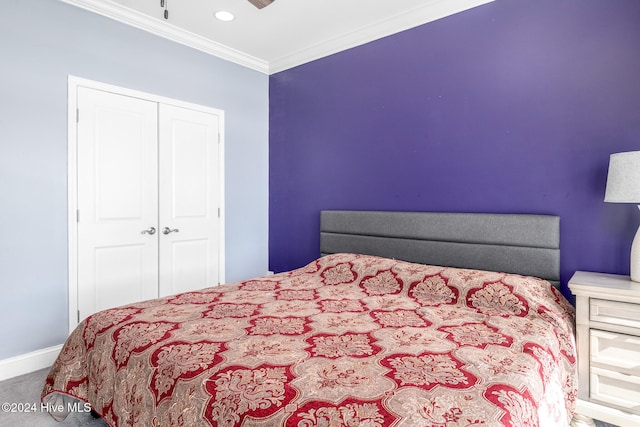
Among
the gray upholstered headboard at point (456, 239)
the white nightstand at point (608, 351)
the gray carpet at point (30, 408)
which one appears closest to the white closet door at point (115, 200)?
the gray carpet at point (30, 408)

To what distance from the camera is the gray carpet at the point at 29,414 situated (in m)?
1.95

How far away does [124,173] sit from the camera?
3.03 metres

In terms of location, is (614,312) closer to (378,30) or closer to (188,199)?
(378,30)

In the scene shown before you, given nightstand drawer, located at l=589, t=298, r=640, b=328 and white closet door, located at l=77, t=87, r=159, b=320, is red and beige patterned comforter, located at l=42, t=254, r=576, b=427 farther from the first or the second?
white closet door, located at l=77, t=87, r=159, b=320

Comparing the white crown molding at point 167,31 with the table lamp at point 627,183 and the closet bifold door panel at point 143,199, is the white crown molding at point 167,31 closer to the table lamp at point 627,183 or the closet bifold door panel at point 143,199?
the closet bifold door panel at point 143,199

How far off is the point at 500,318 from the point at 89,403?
2.05 meters

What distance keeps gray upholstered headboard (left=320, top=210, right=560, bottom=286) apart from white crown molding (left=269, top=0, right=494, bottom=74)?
158 cm

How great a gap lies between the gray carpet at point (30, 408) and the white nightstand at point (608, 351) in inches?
101

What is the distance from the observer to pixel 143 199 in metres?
3.16

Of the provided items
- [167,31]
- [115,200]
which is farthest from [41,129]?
[167,31]

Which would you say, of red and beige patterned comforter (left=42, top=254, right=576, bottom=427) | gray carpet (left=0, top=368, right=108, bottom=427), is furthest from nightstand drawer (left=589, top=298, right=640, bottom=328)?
gray carpet (left=0, top=368, right=108, bottom=427)

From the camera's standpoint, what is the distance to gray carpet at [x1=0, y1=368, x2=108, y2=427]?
1.95 metres

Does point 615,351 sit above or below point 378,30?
below

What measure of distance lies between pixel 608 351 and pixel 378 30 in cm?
286
